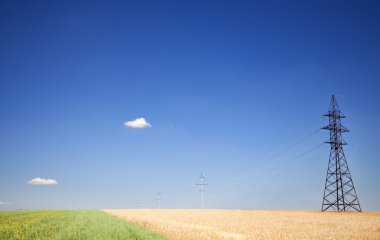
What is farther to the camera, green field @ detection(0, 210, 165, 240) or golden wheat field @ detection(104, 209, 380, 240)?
golden wheat field @ detection(104, 209, 380, 240)

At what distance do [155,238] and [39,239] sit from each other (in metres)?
5.28

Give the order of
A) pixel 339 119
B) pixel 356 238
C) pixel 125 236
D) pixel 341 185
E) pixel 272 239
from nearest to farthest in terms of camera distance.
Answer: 1. pixel 125 236
2. pixel 272 239
3. pixel 356 238
4. pixel 341 185
5. pixel 339 119

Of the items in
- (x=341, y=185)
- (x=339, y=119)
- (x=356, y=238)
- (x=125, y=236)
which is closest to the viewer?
(x=125, y=236)

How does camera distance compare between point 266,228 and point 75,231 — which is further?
point 266,228

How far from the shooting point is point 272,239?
1872 cm

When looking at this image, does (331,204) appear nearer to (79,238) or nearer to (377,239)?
(377,239)

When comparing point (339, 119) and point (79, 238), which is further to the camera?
point (339, 119)

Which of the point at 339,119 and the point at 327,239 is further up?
the point at 339,119

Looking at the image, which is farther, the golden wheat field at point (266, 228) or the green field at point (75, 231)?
the golden wheat field at point (266, 228)

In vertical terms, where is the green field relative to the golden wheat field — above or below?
above

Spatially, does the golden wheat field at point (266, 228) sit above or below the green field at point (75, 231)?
below

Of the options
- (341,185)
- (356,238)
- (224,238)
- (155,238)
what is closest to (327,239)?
(356,238)

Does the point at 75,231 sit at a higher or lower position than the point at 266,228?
higher

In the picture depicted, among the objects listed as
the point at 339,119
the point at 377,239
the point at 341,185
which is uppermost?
the point at 339,119
